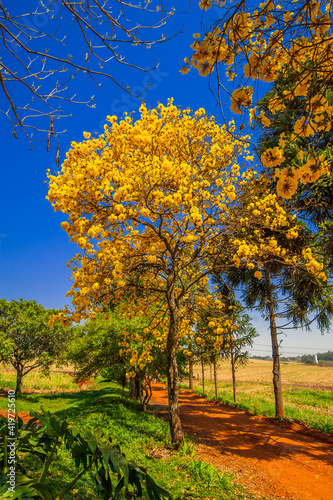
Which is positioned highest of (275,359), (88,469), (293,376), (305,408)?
(88,469)

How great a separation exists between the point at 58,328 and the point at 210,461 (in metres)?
16.1

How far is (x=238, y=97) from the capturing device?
5.37 ft

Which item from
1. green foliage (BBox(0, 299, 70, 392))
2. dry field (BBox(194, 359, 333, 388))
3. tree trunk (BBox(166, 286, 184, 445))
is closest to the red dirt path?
tree trunk (BBox(166, 286, 184, 445))

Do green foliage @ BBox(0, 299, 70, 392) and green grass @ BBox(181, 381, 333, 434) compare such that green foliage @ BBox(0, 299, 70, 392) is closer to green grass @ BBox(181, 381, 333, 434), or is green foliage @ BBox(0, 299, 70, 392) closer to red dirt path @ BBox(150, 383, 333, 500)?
red dirt path @ BBox(150, 383, 333, 500)

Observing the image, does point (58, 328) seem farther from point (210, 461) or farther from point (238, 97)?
point (238, 97)

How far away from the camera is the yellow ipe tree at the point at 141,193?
4.82m

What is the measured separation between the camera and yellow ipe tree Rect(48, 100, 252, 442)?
482cm

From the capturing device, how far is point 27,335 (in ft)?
61.0

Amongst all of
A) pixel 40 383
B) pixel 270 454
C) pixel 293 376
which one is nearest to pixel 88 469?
pixel 270 454

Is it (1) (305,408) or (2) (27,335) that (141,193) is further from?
(2) (27,335)

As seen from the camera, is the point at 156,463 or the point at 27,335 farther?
the point at 27,335

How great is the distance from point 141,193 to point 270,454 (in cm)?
757

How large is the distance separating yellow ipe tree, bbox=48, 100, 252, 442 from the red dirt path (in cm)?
163

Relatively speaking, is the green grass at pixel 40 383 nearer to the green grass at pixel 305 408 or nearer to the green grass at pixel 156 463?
the green grass at pixel 305 408
